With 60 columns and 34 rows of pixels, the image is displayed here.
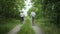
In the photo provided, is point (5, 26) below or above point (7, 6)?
below

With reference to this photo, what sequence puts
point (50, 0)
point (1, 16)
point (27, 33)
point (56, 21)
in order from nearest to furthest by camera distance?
point (27, 33)
point (56, 21)
point (50, 0)
point (1, 16)

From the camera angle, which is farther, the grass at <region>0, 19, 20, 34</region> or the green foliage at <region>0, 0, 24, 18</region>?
the green foliage at <region>0, 0, 24, 18</region>

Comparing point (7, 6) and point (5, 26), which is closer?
point (5, 26)

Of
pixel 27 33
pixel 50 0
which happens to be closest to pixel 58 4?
pixel 50 0

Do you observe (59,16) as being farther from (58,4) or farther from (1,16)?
(1,16)

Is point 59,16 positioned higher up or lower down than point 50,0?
lower down

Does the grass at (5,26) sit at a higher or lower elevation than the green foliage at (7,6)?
lower

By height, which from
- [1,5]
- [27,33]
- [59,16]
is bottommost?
[27,33]

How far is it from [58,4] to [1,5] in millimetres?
4719

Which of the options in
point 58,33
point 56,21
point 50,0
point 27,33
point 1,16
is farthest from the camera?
point 1,16

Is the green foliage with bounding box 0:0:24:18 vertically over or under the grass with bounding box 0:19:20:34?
over

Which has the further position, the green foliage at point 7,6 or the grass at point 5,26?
the green foliage at point 7,6

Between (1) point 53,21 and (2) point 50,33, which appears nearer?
(2) point 50,33

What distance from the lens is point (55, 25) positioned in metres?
13.9
